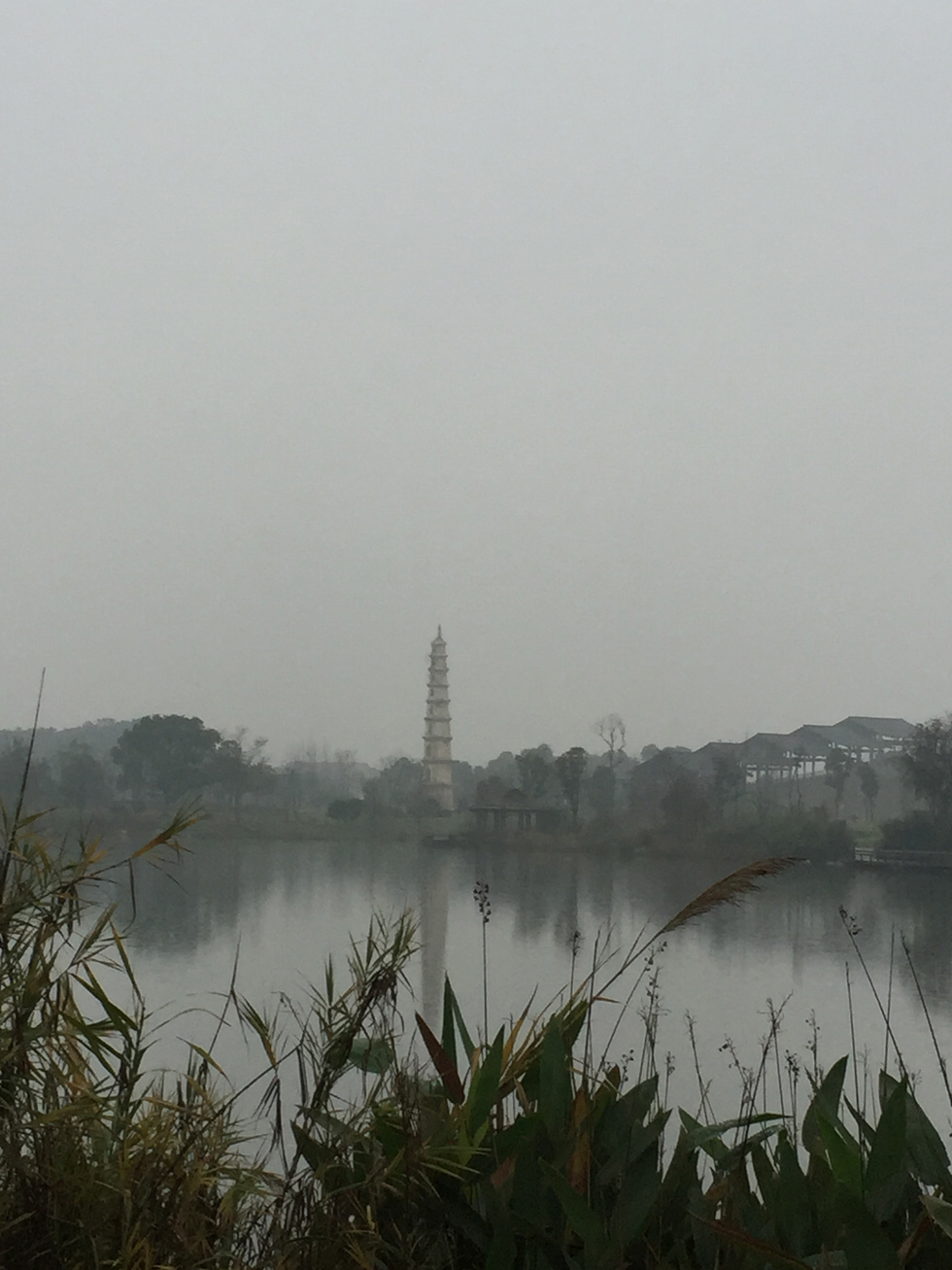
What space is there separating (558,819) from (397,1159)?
10670 millimetres

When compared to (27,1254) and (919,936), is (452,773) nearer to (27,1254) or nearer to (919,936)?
(919,936)

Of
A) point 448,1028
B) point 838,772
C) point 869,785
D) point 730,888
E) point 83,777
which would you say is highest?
point 838,772

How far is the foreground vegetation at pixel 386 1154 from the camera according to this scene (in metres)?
1.74

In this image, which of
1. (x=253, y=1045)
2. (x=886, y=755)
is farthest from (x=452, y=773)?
(x=253, y=1045)

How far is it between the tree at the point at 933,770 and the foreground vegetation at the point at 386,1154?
1073cm

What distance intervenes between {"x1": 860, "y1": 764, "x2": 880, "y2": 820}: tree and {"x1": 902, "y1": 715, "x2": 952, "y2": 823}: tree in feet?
1.25

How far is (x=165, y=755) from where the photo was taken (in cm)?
989

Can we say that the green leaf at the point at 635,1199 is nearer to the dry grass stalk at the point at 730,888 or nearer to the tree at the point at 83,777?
the dry grass stalk at the point at 730,888

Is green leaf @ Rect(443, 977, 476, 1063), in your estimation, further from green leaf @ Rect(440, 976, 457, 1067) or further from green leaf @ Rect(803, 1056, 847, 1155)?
green leaf @ Rect(803, 1056, 847, 1155)

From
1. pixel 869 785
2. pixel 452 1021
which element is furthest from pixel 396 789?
pixel 452 1021

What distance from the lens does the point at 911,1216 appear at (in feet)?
6.33

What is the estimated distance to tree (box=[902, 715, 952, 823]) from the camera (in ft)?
39.5

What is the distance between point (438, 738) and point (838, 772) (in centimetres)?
758

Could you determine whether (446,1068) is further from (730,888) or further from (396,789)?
(396,789)
